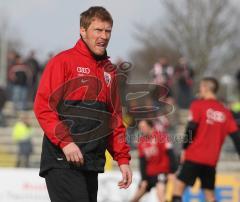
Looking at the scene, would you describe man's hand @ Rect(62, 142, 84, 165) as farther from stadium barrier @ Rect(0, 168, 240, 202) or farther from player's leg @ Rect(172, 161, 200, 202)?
stadium barrier @ Rect(0, 168, 240, 202)

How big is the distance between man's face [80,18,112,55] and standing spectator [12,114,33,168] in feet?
37.5

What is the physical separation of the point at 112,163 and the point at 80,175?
11412 mm

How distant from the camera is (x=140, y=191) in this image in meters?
13.4

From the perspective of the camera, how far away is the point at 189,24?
138ft

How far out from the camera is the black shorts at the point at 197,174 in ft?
36.8

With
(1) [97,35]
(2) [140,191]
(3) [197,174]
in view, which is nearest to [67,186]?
(1) [97,35]

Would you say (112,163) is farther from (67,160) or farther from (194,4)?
(194,4)

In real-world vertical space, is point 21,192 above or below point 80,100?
below

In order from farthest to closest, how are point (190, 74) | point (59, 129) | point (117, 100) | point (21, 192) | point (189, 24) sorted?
1. point (189, 24)
2. point (190, 74)
3. point (21, 192)
4. point (117, 100)
5. point (59, 129)

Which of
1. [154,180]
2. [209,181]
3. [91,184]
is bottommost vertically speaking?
[154,180]

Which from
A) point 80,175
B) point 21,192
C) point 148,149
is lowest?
point 21,192

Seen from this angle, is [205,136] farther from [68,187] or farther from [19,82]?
[19,82]

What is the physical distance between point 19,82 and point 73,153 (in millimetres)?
15259

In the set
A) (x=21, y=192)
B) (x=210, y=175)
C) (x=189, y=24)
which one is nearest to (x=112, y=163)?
(x=21, y=192)
